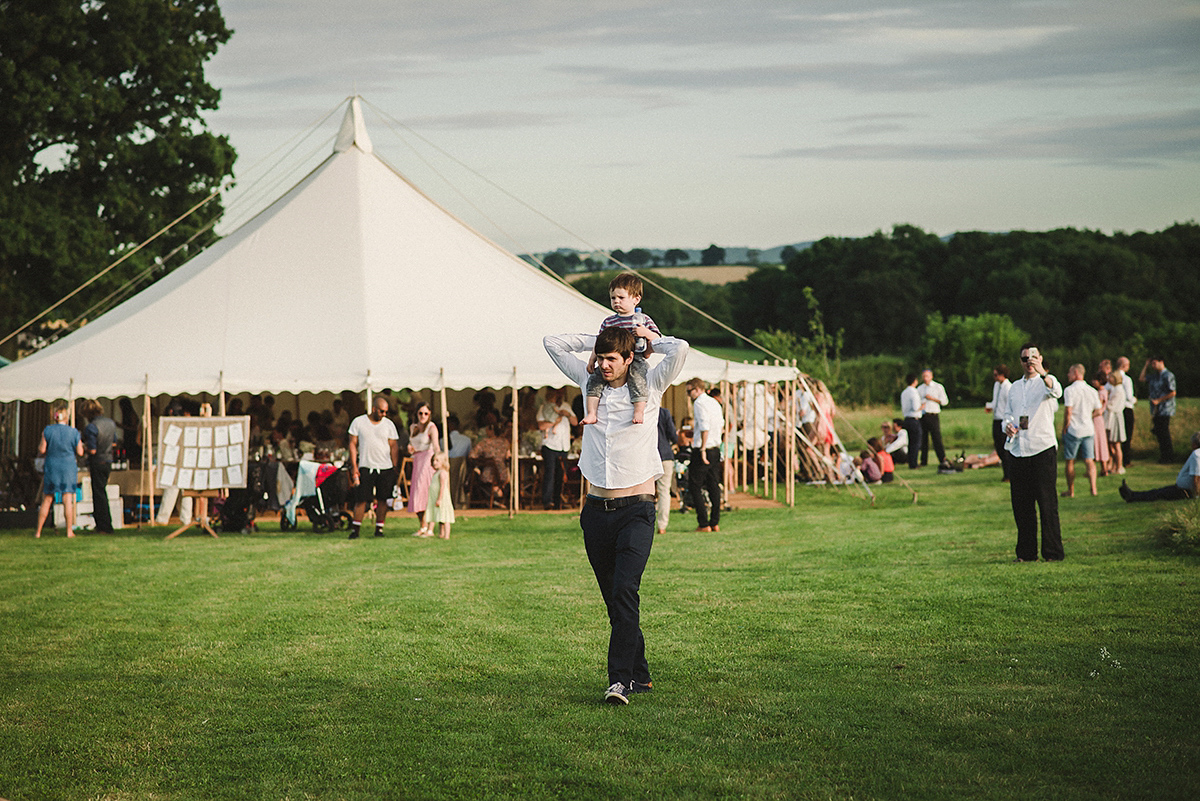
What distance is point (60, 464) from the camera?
12.4 metres

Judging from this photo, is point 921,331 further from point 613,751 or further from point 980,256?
point 613,751

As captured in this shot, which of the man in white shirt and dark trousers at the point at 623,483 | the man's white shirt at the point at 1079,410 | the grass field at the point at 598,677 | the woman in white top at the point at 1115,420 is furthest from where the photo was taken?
the woman in white top at the point at 1115,420

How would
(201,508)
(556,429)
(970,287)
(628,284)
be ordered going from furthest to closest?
(970,287) < (556,429) < (201,508) < (628,284)

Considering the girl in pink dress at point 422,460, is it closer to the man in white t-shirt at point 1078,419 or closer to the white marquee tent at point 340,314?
the white marquee tent at point 340,314

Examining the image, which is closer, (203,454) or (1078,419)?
(203,454)

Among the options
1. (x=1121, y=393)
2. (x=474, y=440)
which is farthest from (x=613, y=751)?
(x=1121, y=393)

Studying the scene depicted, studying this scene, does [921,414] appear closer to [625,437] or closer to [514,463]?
[514,463]

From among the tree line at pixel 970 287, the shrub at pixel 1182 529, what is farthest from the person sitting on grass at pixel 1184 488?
the tree line at pixel 970 287

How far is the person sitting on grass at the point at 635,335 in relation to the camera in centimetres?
507

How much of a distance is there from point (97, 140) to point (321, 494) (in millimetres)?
14746

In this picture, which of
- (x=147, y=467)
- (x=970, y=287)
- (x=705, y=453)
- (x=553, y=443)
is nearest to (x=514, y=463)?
(x=553, y=443)

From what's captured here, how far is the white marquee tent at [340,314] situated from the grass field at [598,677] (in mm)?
3631

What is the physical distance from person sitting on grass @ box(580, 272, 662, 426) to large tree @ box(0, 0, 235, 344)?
66.2 ft

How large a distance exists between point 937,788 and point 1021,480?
18.1ft
